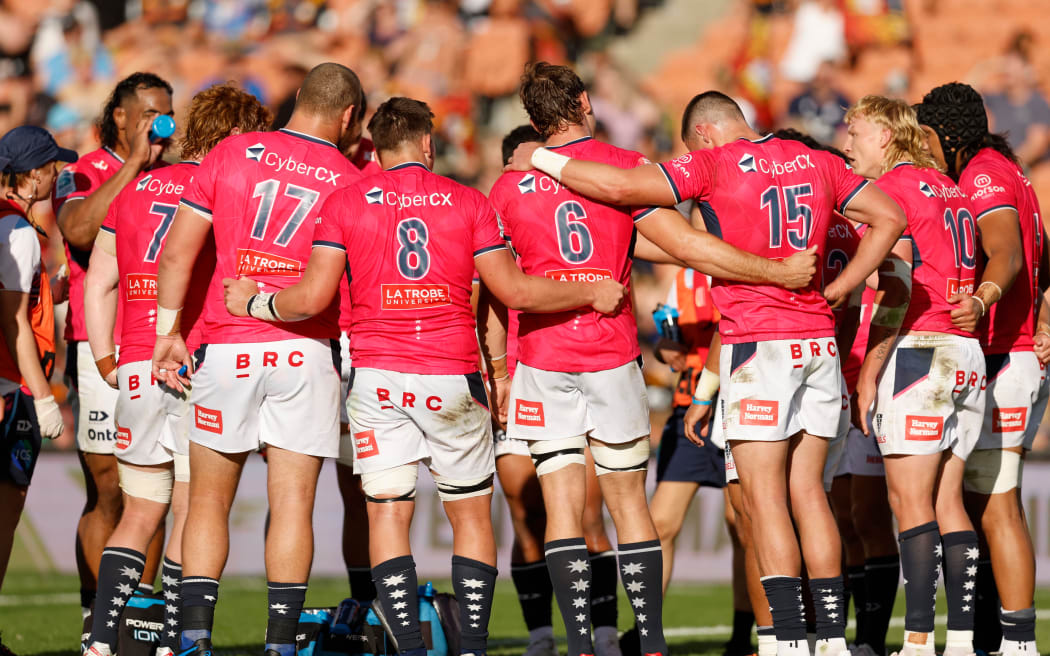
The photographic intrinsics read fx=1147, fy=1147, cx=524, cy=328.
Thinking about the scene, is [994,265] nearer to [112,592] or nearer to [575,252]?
[575,252]

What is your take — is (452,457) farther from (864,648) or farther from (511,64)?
(511,64)

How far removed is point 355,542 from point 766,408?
2.68 meters

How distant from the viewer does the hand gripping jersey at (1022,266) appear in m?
6.11

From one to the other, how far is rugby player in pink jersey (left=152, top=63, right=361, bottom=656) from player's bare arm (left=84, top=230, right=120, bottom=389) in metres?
0.77

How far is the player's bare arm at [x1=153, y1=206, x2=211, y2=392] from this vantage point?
523 centimetres

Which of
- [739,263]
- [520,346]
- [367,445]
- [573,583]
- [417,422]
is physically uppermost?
[739,263]

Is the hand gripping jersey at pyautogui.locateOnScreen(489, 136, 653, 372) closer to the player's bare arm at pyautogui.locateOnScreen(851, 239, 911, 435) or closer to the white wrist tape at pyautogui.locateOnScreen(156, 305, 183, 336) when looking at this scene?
the player's bare arm at pyautogui.locateOnScreen(851, 239, 911, 435)

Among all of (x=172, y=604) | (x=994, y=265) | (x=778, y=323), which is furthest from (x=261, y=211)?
(x=994, y=265)

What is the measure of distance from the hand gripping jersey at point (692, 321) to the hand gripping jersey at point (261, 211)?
2.62 meters

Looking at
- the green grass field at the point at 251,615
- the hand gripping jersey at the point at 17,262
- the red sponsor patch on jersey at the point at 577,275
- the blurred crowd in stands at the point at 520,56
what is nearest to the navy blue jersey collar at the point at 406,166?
the red sponsor patch on jersey at the point at 577,275

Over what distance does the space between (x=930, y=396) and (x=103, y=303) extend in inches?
166

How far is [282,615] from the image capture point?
200 inches

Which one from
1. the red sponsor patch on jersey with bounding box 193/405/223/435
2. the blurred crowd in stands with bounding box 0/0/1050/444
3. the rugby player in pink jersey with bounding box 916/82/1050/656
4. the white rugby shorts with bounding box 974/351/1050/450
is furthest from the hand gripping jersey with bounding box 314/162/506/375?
the blurred crowd in stands with bounding box 0/0/1050/444

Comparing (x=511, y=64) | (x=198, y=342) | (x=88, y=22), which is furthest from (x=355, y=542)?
(x=88, y=22)
